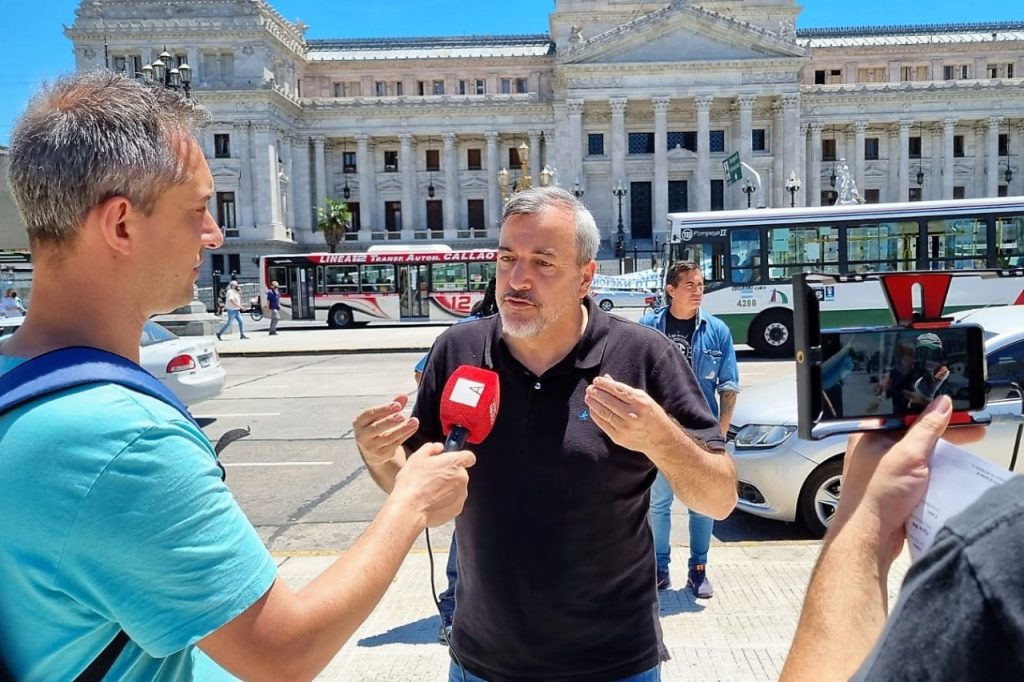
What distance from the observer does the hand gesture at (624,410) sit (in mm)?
2059

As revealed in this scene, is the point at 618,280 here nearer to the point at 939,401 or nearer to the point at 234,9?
the point at 939,401

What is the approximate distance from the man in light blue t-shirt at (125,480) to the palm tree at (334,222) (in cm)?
6254

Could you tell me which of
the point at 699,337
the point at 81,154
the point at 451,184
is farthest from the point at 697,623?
the point at 451,184

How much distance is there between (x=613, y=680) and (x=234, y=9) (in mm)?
66828

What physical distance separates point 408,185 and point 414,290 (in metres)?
38.3

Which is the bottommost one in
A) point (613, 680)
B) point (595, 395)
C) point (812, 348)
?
point (613, 680)

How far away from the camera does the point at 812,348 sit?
4.74 ft

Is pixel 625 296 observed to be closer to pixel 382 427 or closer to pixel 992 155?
pixel 382 427

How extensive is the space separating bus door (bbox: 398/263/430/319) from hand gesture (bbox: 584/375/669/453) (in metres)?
30.0

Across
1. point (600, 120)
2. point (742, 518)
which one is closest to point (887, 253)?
point (742, 518)

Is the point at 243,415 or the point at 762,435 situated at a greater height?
the point at 762,435

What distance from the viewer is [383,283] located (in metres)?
32.1

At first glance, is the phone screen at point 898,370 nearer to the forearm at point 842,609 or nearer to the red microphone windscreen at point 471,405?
the forearm at point 842,609

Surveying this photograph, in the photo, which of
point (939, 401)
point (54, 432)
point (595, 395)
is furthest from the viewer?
point (595, 395)
